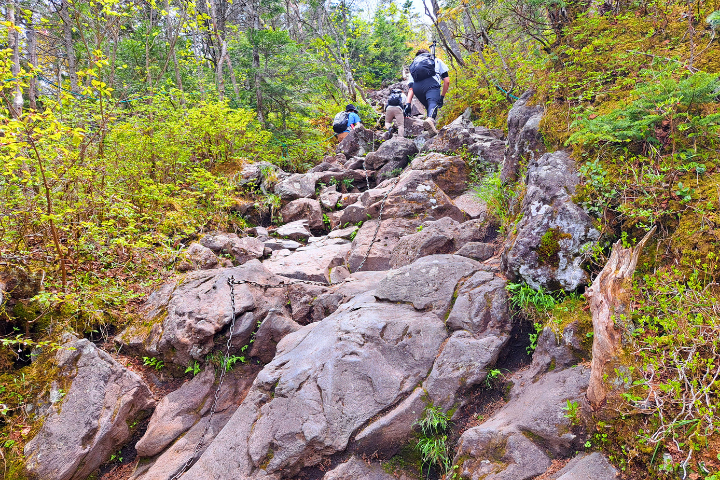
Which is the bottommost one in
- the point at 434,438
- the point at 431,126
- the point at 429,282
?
the point at 434,438

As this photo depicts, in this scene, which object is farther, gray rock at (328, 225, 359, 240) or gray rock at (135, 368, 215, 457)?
gray rock at (328, 225, 359, 240)

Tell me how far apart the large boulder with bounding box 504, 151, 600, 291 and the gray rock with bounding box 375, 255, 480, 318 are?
71 centimetres

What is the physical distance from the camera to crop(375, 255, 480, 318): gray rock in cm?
514

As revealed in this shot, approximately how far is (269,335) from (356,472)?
267cm

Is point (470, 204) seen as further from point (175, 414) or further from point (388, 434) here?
point (175, 414)

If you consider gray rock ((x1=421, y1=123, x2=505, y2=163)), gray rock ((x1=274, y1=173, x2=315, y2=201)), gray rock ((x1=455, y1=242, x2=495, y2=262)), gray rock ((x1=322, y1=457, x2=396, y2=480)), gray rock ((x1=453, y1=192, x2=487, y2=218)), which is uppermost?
gray rock ((x1=421, y1=123, x2=505, y2=163))

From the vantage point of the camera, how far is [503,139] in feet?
35.1

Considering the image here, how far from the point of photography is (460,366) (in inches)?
170

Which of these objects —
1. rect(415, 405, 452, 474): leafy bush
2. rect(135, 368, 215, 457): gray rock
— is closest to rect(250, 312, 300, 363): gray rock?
rect(135, 368, 215, 457): gray rock

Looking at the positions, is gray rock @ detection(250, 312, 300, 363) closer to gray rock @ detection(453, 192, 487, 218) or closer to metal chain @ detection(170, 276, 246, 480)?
metal chain @ detection(170, 276, 246, 480)

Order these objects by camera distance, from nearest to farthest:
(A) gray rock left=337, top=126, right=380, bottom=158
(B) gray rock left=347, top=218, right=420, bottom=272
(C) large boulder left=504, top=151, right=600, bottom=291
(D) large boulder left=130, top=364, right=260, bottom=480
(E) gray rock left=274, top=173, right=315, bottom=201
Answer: (C) large boulder left=504, top=151, right=600, bottom=291, (D) large boulder left=130, top=364, right=260, bottom=480, (B) gray rock left=347, top=218, right=420, bottom=272, (E) gray rock left=274, top=173, right=315, bottom=201, (A) gray rock left=337, top=126, right=380, bottom=158

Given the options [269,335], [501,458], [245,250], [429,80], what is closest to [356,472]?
[501,458]

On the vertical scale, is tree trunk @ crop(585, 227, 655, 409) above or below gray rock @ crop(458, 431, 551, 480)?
above

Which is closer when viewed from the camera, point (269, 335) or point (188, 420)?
point (188, 420)
